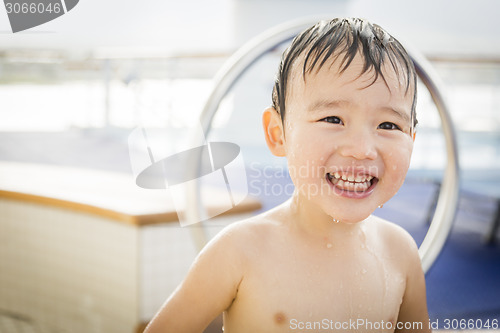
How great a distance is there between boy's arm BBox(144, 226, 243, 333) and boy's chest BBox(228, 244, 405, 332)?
0.11ft

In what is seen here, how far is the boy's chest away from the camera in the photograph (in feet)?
2.71

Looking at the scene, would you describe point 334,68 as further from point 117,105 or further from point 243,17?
point 243,17

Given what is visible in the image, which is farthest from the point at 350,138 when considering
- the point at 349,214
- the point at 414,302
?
the point at 414,302

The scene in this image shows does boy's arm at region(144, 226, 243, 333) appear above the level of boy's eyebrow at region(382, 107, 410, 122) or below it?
below

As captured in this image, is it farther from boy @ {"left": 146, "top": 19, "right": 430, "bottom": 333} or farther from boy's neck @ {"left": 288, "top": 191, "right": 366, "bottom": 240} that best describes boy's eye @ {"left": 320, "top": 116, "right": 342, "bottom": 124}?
boy's neck @ {"left": 288, "top": 191, "right": 366, "bottom": 240}

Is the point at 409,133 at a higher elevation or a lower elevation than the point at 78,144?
higher

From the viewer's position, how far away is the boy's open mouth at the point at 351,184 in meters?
0.76

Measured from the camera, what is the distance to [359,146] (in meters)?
0.73

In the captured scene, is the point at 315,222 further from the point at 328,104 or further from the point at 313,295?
the point at 328,104

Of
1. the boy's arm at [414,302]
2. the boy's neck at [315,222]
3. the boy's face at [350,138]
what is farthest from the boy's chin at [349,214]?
the boy's arm at [414,302]

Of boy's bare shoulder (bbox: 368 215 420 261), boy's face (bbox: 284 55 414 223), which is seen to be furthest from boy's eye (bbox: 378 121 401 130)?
boy's bare shoulder (bbox: 368 215 420 261)

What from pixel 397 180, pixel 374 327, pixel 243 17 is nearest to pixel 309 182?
pixel 397 180

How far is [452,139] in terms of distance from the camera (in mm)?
1255

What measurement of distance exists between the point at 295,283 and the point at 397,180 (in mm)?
246
